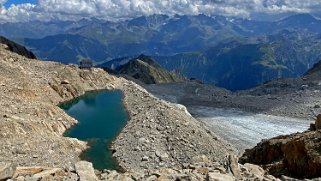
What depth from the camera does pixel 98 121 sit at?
265ft

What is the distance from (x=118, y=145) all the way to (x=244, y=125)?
1493 inches

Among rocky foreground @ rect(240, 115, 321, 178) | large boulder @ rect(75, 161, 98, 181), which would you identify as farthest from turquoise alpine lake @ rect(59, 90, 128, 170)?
large boulder @ rect(75, 161, 98, 181)

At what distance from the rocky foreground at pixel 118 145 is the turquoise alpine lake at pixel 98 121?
1342 mm

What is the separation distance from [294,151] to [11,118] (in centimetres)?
4032

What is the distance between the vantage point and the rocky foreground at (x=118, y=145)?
85.6 feet

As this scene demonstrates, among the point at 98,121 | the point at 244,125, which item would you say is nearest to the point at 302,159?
the point at 98,121

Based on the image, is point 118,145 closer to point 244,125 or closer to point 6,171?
point 6,171

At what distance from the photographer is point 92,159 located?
182 ft

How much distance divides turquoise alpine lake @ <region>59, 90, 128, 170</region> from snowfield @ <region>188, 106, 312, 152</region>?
57.8 feet

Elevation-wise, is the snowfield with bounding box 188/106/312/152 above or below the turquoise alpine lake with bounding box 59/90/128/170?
below

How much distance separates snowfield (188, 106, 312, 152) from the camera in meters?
81.6

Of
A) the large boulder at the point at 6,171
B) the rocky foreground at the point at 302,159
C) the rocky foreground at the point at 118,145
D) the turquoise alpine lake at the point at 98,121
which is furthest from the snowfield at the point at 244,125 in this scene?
the large boulder at the point at 6,171

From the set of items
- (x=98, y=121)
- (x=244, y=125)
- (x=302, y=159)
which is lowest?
(x=244, y=125)

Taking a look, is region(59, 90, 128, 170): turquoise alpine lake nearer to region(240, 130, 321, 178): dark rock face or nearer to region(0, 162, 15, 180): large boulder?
region(240, 130, 321, 178): dark rock face
